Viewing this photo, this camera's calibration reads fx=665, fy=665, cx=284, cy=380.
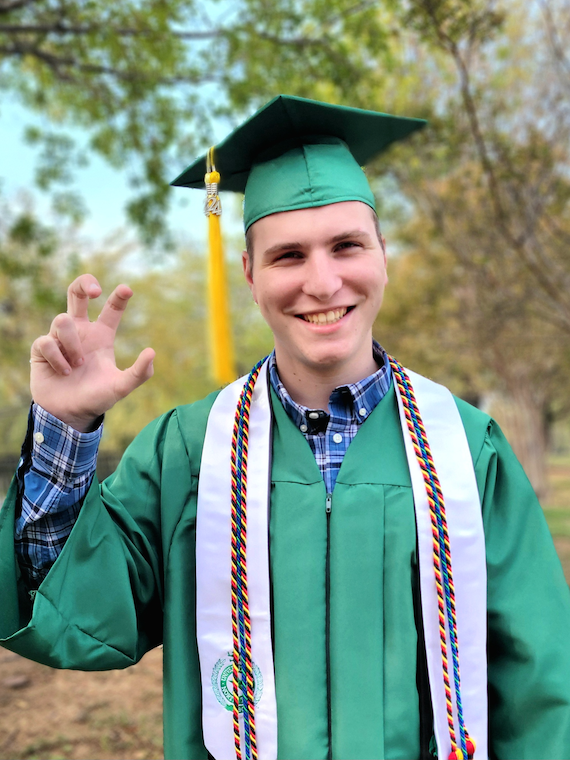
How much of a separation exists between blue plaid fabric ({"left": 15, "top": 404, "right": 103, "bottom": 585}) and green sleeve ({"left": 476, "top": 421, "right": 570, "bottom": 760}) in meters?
0.99

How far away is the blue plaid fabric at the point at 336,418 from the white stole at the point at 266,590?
117 mm

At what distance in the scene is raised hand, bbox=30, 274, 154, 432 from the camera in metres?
1.47

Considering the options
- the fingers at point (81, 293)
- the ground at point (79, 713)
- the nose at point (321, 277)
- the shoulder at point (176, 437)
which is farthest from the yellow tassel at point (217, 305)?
the ground at point (79, 713)

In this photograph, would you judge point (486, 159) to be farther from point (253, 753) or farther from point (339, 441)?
point (253, 753)

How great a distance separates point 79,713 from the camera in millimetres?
3973

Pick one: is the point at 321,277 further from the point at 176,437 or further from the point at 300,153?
the point at 176,437

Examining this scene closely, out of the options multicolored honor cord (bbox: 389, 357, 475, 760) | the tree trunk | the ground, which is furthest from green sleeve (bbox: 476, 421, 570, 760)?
the tree trunk

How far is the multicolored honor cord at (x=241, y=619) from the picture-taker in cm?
159

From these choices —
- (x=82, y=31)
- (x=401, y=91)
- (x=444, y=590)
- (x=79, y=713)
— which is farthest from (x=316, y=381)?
(x=401, y=91)

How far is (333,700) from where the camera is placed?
1558mm

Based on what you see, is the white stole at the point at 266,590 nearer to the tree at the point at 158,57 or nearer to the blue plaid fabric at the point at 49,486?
the blue plaid fabric at the point at 49,486

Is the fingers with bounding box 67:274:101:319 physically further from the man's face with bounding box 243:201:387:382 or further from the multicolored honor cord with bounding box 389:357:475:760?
the multicolored honor cord with bounding box 389:357:475:760

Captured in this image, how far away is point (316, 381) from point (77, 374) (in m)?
0.62

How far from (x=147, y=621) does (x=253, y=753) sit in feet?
1.43
